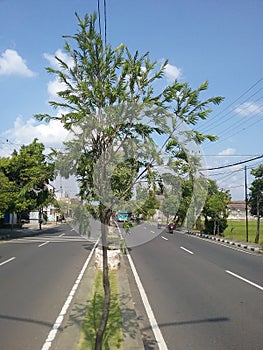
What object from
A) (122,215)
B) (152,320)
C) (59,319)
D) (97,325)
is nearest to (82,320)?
(59,319)

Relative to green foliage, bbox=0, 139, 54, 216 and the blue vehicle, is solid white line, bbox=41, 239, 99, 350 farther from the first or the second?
green foliage, bbox=0, 139, 54, 216

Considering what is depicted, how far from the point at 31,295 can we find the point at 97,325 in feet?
10.7

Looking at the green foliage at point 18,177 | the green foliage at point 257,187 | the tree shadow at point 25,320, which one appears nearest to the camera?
the tree shadow at point 25,320

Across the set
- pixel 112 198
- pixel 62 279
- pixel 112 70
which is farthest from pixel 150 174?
pixel 62 279

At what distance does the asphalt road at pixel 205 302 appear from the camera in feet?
20.5

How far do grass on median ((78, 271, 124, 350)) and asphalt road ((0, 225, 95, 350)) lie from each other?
0.68 meters

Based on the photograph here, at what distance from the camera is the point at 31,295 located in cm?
952

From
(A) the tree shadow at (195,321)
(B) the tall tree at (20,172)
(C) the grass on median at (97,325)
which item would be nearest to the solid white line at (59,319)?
(C) the grass on median at (97,325)

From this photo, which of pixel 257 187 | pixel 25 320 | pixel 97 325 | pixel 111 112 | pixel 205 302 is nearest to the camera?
pixel 111 112

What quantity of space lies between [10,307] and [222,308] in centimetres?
475

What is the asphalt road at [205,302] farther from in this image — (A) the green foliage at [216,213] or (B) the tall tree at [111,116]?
(A) the green foliage at [216,213]

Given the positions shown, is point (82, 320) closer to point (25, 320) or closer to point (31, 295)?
point (25, 320)

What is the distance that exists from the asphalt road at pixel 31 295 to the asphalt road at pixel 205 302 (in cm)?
214

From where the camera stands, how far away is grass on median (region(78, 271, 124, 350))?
5.97 meters
